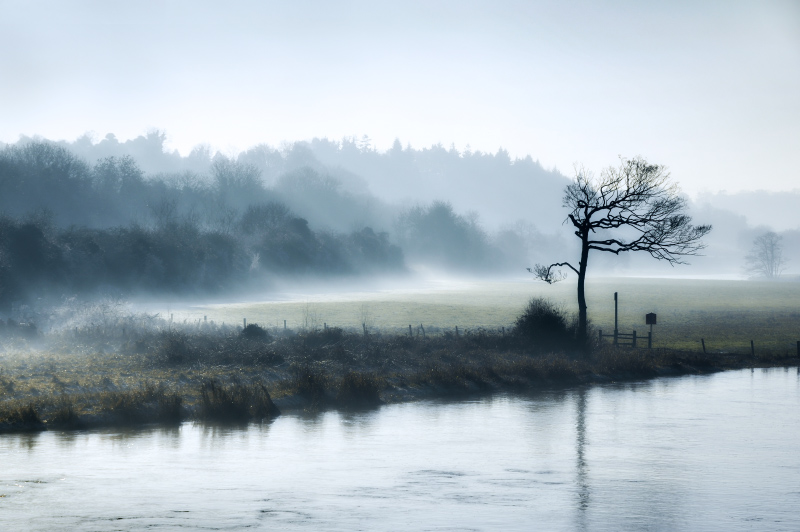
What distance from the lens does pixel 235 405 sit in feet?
86.1

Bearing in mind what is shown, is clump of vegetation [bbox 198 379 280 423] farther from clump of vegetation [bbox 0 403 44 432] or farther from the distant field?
the distant field

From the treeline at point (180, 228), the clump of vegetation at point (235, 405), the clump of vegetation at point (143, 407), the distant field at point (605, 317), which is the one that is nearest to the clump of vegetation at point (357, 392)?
the clump of vegetation at point (235, 405)

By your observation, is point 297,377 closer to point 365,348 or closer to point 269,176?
point 365,348

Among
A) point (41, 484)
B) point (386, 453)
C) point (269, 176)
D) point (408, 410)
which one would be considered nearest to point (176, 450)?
point (41, 484)

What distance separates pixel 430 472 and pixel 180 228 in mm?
90444

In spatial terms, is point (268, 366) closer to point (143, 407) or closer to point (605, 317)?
point (143, 407)

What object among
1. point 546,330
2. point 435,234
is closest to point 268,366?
point 546,330

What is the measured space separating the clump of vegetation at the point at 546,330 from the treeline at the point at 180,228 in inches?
1781

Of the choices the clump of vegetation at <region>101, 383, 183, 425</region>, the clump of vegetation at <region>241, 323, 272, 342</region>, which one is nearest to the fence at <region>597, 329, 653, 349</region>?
the clump of vegetation at <region>241, 323, 272, 342</region>

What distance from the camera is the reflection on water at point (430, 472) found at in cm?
1527

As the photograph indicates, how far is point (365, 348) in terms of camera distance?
39.0 m

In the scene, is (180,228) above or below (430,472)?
above

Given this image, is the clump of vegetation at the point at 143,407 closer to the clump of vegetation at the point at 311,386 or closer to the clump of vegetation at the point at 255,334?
the clump of vegetation at the point at 311,386

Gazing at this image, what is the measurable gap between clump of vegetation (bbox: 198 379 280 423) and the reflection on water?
3.94 ft
